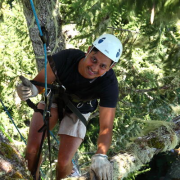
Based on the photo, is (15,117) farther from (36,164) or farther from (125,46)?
(36,164)

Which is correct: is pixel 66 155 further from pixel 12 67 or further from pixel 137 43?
pixel 12 67

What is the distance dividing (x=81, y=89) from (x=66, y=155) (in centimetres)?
76

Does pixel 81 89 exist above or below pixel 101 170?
above

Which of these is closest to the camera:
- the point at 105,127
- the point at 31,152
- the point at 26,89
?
the point at 26,89

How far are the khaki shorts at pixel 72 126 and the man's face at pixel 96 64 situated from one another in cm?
67

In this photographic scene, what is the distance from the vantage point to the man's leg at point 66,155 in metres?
3.07

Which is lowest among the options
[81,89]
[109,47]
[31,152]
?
[31,152]

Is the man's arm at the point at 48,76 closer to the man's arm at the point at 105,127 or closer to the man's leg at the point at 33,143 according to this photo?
the man's leg at the point at 33,143

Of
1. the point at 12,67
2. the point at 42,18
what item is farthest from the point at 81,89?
the point at 12,67

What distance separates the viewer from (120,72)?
220 inches

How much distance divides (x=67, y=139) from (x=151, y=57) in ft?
10.5

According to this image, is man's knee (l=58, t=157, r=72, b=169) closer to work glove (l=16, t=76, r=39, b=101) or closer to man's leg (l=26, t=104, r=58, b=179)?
man's leg (l=26, t=104, r=58, b=179)

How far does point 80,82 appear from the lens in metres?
2.99

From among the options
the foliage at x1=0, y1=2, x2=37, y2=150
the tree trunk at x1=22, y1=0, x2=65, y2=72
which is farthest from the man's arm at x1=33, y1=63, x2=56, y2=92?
the foliage at x1=0, y1=2, x2=37, y2=150
